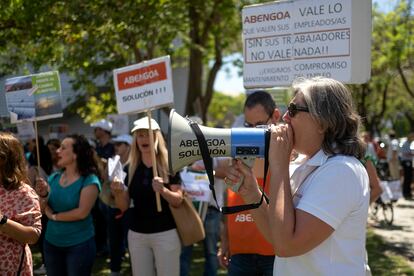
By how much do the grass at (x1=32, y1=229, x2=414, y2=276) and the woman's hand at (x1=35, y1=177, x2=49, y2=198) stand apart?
Answer: 9.97 ft

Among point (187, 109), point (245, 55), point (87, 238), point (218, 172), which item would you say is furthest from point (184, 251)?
point (187, 109)

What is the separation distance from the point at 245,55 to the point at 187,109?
28.2ft

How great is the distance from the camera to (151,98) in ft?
16.4

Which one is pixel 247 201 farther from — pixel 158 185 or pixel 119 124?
pixel 119 124

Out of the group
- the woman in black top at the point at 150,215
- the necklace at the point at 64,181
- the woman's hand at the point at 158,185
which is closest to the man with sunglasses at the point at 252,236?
the woman's hand at the point at 158,185

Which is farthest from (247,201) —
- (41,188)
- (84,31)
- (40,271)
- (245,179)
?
(84,31)

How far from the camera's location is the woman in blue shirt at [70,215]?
14.7 ft

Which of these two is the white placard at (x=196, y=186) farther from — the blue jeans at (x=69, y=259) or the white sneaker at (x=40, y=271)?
the white sneaker at (x=40, y=271)

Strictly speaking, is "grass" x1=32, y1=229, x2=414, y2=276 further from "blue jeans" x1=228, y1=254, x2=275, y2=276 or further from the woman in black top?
"blue jeans" x1=228, y1=254, x2=275, y2=276

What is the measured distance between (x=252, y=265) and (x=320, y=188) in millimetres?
1582

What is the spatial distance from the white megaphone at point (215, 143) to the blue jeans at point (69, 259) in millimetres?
2321

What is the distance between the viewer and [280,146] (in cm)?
221

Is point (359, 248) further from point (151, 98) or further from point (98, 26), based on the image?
point (98, 26)

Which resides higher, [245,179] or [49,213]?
[245,179]
